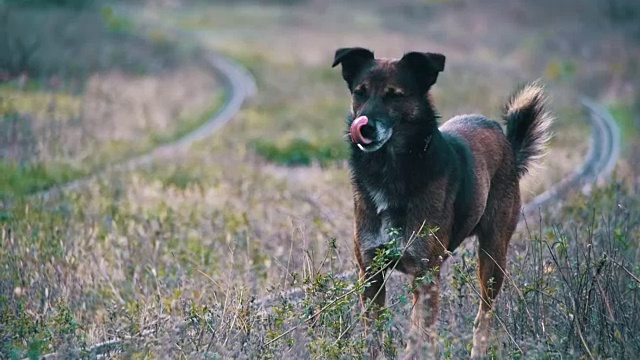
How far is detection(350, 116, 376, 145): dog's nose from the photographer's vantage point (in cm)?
673

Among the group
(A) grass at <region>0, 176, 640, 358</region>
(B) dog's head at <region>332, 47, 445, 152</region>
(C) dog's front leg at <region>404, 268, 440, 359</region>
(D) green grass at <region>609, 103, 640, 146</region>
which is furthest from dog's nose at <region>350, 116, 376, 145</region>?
(D) green grass at <region>609, 103, 640, 146</region>

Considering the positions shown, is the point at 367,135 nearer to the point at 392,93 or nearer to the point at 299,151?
the point at 392,93

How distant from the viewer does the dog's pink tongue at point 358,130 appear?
6.73 meters

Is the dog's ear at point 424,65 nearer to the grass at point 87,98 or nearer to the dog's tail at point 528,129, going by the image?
the dog's tail at point 528,129

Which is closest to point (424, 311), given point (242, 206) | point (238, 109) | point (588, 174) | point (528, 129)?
point (528, 129)

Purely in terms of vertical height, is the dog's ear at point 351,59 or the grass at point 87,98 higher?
the dog's ear at point 351,59

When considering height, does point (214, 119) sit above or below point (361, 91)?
below

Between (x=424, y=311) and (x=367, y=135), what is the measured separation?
1240 mm

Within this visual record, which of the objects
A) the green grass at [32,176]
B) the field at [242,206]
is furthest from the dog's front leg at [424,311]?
the green grass at [32,176]

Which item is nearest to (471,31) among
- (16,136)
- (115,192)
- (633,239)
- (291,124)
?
(291,124)

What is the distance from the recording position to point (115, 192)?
12.5 m

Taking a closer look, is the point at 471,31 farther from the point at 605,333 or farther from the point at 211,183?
the point at 605,333

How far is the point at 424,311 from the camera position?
662cm

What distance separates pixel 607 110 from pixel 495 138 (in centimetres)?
1686
